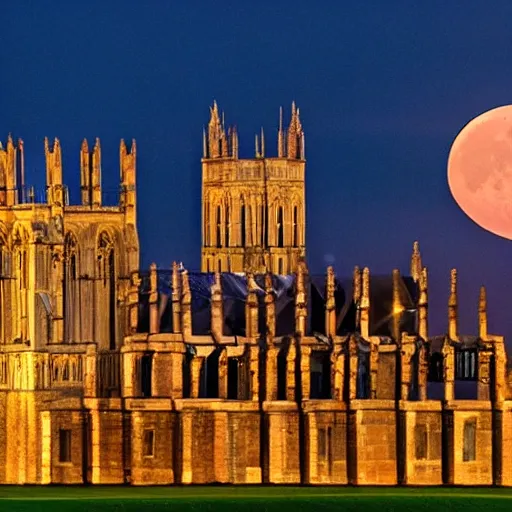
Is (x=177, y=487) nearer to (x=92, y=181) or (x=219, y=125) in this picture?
(x=92, y=181)

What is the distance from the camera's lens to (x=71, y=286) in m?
131

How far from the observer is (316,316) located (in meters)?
128

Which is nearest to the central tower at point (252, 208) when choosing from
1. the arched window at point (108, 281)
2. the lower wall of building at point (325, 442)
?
the arched window at point (108, 281)

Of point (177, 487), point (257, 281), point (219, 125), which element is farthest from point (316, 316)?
point (219, 125)

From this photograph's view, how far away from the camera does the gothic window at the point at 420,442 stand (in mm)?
120750

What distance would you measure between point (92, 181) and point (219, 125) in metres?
16.0

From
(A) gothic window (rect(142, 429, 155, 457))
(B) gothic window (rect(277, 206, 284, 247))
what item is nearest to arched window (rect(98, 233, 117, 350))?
(A) gothic window (rect(142, 429, 155, 457))

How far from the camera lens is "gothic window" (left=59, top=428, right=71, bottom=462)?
12238 cm

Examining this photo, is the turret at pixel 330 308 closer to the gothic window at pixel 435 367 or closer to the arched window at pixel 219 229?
the gothic window at pixel 435 367

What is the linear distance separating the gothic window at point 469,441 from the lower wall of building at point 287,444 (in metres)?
0.03

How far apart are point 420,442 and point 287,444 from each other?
389 centimetres

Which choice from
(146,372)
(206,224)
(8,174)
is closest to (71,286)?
(8,174)

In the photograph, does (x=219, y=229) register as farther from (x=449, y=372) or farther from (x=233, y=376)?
(x=449, y=372)

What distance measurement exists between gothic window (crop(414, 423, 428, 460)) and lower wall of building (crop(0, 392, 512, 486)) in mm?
29
